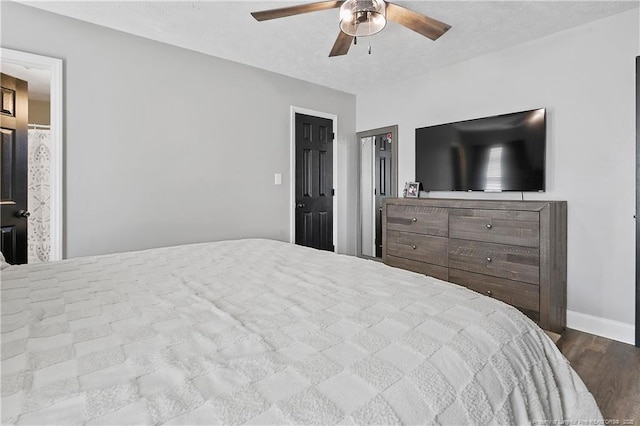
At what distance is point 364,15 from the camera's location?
6.86ft

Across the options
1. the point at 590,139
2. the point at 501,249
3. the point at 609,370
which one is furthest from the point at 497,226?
the point at 609,370

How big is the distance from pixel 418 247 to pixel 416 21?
1.99 meters

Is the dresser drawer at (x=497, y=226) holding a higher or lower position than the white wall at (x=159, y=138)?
lower

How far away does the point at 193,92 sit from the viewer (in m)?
3.19

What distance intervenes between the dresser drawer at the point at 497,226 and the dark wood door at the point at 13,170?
3.82 metres

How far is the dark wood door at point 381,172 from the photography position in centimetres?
436

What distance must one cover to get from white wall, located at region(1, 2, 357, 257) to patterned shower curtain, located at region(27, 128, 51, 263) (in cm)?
177

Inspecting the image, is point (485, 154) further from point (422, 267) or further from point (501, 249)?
point (422, 267)

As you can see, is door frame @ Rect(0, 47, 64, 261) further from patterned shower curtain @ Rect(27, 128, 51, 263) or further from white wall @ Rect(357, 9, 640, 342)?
white wall @ Rect(357, 9, 640, 342)

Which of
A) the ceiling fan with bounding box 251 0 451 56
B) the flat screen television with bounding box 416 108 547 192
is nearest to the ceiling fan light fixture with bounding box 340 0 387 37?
the ceiling fan with bounding box 251 0 451 56

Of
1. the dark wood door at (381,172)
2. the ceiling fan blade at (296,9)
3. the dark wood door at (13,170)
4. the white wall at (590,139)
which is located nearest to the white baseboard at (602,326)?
the white wall at (590,139)

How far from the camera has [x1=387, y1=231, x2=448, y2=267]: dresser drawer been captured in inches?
123

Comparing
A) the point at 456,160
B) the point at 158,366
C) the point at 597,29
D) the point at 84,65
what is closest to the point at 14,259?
the point at 84,65

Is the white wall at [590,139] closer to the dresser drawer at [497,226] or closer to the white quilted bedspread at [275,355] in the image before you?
the dresser drawer at [497,226]
